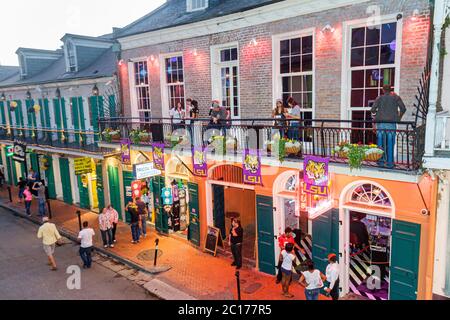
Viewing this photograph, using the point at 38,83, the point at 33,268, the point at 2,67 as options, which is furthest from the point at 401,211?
the point at 2,67

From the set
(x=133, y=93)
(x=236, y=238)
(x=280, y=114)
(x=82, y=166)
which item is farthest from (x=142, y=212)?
(x=280, y=114)

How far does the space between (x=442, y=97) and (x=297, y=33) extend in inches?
165

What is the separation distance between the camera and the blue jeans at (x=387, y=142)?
7.99 metres

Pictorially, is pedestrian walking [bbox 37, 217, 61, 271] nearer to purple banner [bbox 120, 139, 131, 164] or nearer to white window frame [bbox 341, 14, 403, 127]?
purple banner [bbox 120, 139, 131, 164]

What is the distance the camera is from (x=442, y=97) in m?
8.19

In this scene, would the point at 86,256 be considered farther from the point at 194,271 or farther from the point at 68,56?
the point at 68,56

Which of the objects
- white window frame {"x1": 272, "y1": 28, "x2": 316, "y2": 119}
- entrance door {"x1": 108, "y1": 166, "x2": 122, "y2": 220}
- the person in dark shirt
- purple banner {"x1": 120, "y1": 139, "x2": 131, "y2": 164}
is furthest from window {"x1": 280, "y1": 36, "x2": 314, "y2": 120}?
entrance door {"x1": 108, "y1": 166, "x2": 122, "y2": 220}

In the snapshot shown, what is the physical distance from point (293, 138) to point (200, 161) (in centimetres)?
369

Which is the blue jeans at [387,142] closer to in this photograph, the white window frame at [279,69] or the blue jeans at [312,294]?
the white window frame at [279,69]

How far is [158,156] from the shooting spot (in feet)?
45.3

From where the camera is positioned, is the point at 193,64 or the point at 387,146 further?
the point at 193,64

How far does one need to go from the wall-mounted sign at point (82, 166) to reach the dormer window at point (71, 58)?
21.6 ft

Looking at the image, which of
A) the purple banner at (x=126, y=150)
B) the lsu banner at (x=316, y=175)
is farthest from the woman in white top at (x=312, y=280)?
the purple banner at (x=126, y=150)
